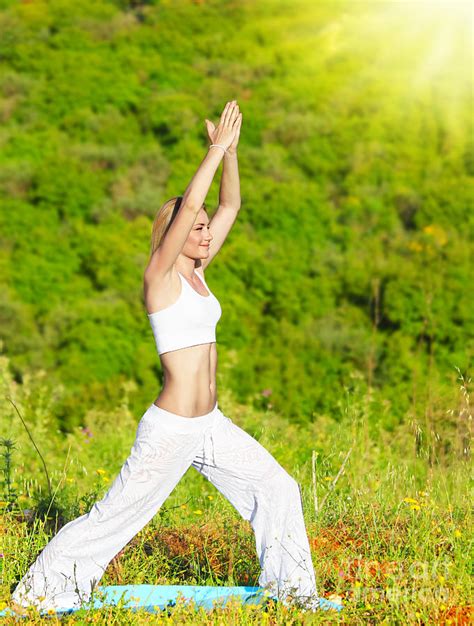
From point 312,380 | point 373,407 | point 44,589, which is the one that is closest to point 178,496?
point 44,589

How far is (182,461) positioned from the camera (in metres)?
3.36

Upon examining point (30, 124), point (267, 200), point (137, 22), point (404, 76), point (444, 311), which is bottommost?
point (444, 311)

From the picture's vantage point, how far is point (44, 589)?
336cm

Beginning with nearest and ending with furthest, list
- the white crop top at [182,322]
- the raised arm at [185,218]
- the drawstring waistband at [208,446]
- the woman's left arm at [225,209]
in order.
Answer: the raised arm at [185,218], the white crop top at [182,322], the drawstring waistband at [208,446], the woman's left arm at [225,209]

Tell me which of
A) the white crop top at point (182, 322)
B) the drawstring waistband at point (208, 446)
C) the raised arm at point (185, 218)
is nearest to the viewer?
the raised arm at point (185, 218)

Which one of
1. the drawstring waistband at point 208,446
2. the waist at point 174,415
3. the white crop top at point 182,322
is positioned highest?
the white crop top at point 182,322

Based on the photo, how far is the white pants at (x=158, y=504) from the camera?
10.9 feet

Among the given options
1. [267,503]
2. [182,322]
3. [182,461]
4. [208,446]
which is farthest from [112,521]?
[182,322]

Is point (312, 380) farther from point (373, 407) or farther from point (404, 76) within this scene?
point (404, 76)

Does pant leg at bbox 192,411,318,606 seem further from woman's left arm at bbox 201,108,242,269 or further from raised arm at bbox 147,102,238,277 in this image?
woman's left arm at bbox 201,108,242,269

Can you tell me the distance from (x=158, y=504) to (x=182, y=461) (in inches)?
8.1

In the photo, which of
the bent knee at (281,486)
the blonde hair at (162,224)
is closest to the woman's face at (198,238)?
the blonde hair at (162,224)

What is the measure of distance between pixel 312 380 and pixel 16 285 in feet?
36.2

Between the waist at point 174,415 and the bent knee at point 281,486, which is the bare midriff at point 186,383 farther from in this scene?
the bent knee at point 281,486
